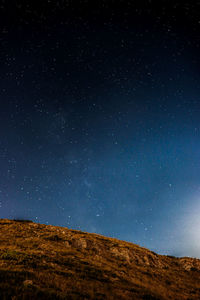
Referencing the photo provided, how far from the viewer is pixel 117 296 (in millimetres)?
9875

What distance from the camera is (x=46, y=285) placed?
347 inches

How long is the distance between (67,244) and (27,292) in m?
16.0

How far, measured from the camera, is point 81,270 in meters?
13.9

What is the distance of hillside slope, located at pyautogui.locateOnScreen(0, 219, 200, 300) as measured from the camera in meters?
8.67

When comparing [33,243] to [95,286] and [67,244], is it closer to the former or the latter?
[67,244]

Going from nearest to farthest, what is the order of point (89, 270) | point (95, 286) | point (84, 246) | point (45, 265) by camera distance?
1. point (95, 286)
2. point (45, 265)
3. point (89, 270)
4. point (84, 246)

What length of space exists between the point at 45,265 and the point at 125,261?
11839mm

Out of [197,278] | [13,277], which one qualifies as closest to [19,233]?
[13,277]

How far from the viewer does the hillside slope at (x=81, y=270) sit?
8.67m

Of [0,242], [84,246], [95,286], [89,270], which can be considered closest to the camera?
[95,286]

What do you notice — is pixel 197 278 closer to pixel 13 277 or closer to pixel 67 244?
pixel 67 244

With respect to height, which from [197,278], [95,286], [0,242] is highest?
[0,242]

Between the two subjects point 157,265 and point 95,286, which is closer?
point 95,286

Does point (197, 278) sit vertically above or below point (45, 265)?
below
